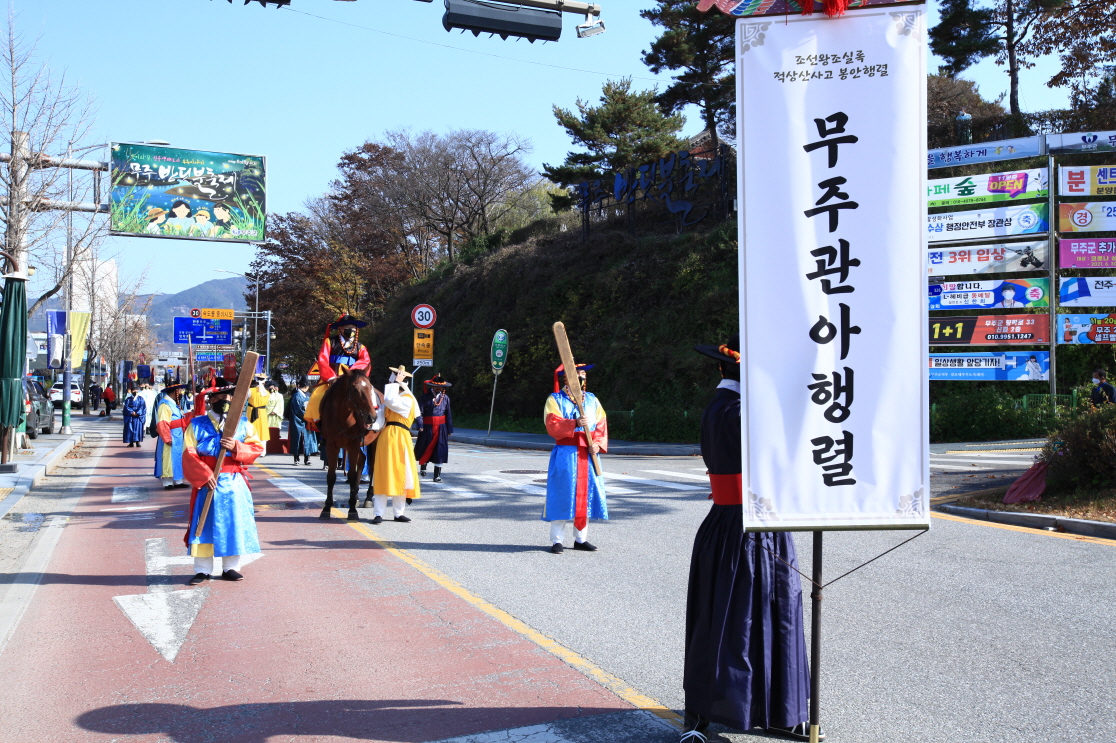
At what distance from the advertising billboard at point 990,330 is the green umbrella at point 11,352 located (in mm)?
22309

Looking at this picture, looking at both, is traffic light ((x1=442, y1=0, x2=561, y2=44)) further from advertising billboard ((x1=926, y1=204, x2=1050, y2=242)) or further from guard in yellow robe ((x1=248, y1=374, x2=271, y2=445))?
advertising billboard ((x1=926, y1=204, x2=1050, y2=242))

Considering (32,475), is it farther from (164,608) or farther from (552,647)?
(552,647)

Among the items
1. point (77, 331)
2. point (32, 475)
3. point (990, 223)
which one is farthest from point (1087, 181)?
point (77, 331)

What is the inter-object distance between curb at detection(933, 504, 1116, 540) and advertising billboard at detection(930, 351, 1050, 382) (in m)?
14.1

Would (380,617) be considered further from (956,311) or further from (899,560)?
(956,311)

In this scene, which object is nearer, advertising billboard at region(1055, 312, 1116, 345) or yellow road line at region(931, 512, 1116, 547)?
yellow road line at region(931, 512, 1116, 547)

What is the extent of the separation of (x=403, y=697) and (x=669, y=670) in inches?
61.4

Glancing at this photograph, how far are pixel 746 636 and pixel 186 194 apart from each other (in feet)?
75.0

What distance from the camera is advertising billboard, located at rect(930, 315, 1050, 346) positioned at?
77.0ft

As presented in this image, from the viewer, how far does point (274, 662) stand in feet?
17.6

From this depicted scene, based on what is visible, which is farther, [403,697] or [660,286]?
[660,286]

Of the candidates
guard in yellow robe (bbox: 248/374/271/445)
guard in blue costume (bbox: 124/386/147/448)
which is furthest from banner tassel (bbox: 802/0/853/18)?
guard in blue costume (bbox: 124/386/147/448)

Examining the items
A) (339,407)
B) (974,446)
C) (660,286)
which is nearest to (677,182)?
(660,286)

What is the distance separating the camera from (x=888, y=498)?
3.53 metres
